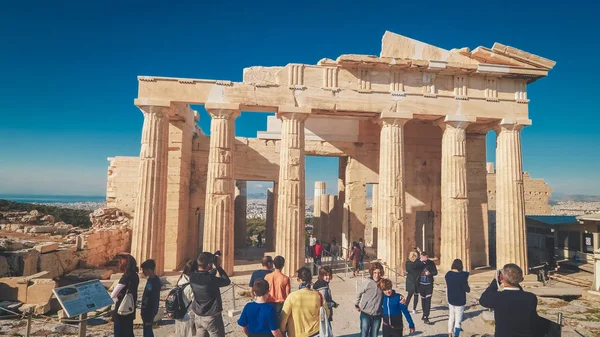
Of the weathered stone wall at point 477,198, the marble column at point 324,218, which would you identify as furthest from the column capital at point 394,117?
the marble column at point 324,218

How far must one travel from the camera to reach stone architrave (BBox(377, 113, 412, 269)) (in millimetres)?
14758

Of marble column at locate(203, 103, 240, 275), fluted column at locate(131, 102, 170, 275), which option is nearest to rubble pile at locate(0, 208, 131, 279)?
fluted column at locate(131, 102, 170, 275)

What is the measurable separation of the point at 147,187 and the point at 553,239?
1862 centimetres

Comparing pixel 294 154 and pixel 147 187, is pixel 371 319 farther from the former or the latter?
pixel 147 187

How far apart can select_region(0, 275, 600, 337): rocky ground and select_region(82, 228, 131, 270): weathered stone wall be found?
4.34 meters

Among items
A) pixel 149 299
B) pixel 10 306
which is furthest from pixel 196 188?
pixel 149 299

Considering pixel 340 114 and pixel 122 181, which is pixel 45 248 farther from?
pixel 340 114

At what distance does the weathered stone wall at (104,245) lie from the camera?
1449cm

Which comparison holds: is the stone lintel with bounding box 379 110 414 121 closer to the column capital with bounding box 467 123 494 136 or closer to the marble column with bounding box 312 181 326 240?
the column capital with bounding box 467 123 494 136

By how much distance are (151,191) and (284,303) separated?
10.5 metres

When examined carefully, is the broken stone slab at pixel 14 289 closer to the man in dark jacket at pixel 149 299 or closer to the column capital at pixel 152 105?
the man in dark jacket at pixel 149 299

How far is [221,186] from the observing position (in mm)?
14070

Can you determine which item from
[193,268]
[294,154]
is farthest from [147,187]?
[193,268]

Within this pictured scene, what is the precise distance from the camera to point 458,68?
15.3 metres
